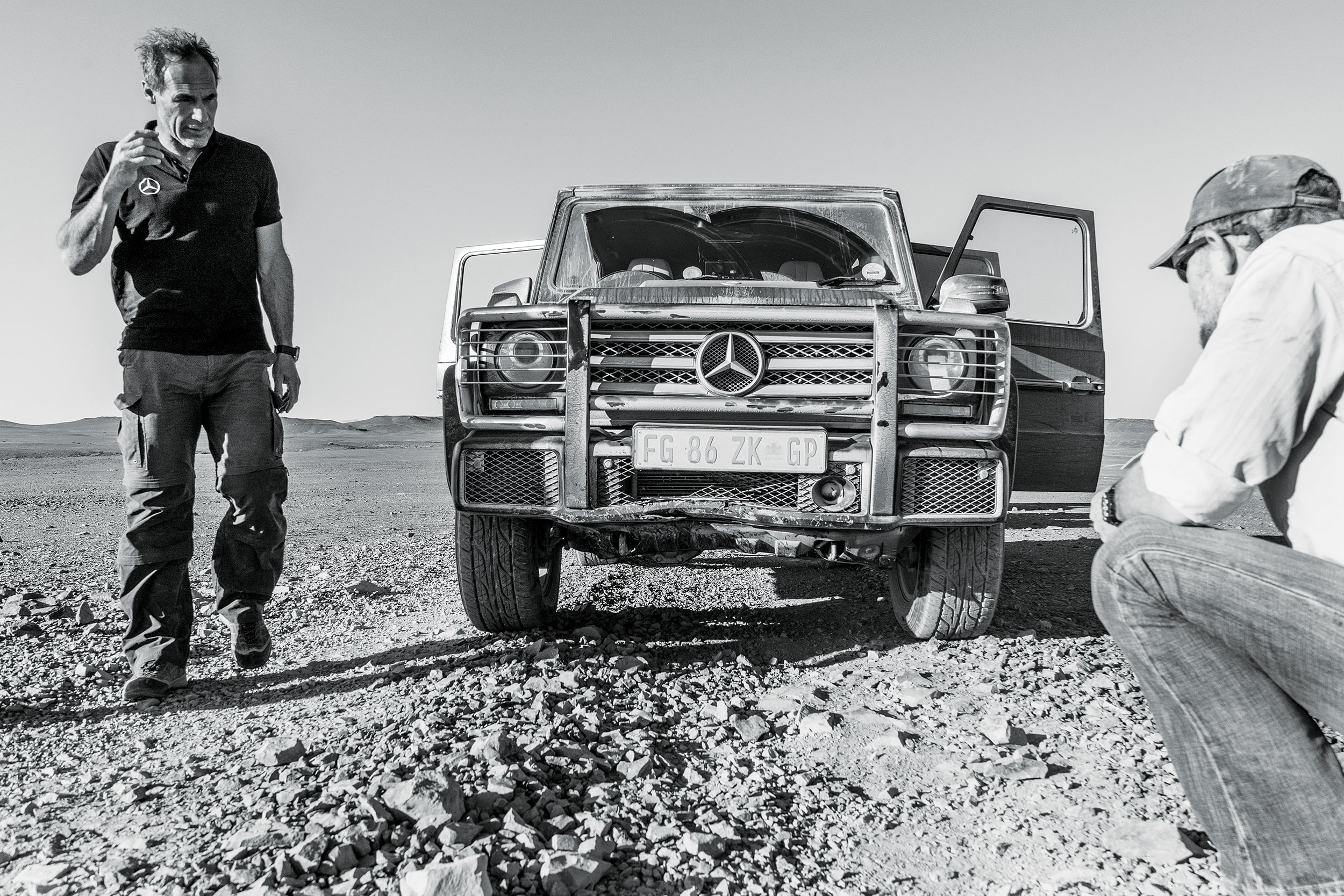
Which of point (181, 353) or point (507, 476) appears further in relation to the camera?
point (507, 476)

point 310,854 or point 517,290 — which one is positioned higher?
point 517,290

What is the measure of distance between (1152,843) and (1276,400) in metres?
1.10

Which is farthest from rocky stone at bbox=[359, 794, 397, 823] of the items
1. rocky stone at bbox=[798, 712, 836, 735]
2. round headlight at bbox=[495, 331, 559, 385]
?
round headlight at bbox=[495, 331, 559, 385]

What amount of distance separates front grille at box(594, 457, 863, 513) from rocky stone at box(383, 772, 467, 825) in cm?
137

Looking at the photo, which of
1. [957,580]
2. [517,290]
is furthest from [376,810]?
[517,290]

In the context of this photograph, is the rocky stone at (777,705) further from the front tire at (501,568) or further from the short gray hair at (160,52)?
the short gray hair at (160,52)

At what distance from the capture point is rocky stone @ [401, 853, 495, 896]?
5.51 feet

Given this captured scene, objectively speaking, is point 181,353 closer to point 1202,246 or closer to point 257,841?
point 257,841

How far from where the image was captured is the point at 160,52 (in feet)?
9.95

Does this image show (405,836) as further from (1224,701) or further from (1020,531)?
(1020,531)

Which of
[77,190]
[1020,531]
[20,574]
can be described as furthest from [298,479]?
[77,190]

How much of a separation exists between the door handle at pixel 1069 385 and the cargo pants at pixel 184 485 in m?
3.21

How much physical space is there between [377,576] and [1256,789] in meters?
4.66

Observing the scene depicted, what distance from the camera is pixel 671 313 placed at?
330 centimetres
